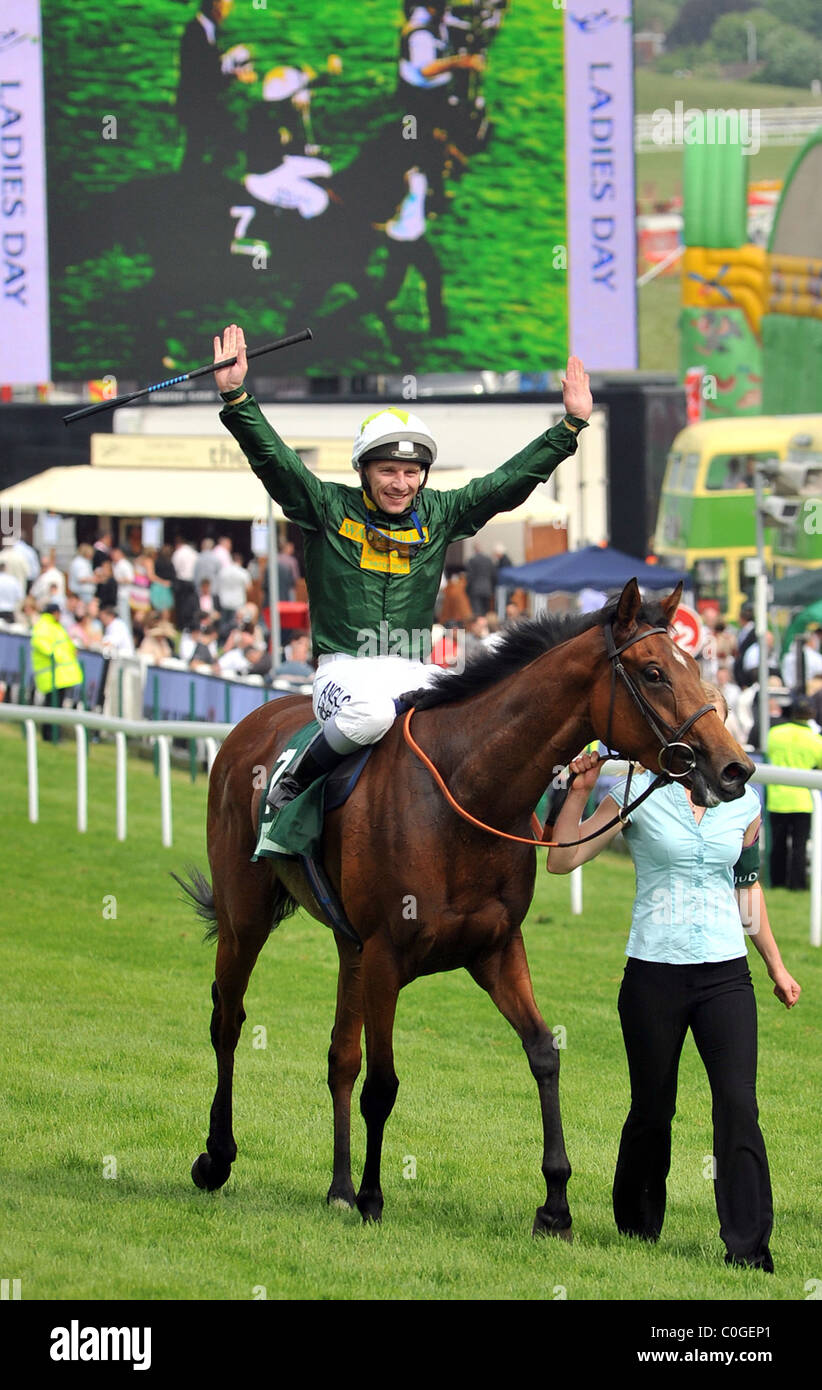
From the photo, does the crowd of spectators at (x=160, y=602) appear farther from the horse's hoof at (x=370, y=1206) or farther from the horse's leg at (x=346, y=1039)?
the horse's hoof at (x=370, y=1206)

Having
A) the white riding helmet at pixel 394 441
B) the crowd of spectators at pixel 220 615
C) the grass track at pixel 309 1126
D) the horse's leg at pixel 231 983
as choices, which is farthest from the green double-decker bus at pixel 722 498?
the white riding helmet at pixel 394 441

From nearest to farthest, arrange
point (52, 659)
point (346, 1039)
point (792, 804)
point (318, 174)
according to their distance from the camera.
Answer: point (346, 1039) < point (792, 804) < point (52, 659) < point (318, 174)

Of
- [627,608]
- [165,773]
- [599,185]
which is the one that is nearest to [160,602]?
[599,185]

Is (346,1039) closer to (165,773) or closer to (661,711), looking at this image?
(661,711)

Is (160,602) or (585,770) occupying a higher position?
(585,770)

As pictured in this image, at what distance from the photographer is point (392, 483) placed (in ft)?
17.5

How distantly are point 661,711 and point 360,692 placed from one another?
948 mm

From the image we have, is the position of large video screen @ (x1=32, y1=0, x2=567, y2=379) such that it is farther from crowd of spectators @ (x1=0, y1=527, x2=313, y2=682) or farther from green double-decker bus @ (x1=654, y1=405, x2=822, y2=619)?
green double-decker bus @ (x1=654, y1=405, x2=822, y2=619)

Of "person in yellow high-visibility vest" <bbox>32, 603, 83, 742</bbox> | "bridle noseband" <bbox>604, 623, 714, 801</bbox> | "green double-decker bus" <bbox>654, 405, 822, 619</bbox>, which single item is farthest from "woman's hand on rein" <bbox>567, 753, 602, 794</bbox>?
"green double-decker bus" <bbox>654, 405, 822, 619</bbox>

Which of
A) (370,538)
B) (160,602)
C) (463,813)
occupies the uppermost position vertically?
(370,538)

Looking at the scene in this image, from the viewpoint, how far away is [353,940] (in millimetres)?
5598

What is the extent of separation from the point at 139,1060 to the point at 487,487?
2886 mm

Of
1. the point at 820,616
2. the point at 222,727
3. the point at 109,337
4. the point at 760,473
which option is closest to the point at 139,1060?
the point at 222,727

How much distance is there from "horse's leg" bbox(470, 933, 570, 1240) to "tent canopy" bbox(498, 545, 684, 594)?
14.5 m
